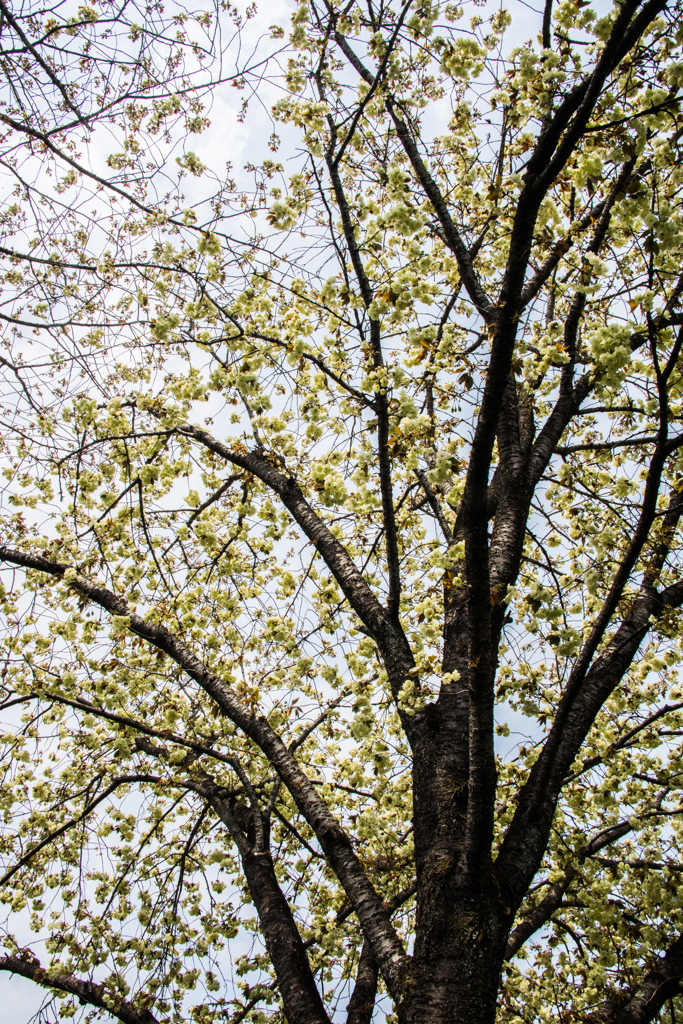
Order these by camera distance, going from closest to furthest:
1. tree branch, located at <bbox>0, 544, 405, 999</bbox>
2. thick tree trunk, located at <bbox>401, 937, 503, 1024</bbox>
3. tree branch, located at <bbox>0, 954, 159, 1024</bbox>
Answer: thick tree trunk, located at <bbox>401, 937, 503, 1024</bbox> → tree branch, located at <bbox>0, 544, 405, 999</bbox> → tree branch, located at <bbox>0, 954, 159, 1024</bbox>

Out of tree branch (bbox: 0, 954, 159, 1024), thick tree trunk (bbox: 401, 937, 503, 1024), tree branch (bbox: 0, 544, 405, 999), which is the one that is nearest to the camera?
thick tree trunk (bbox: 401, 937, 503, 1024)

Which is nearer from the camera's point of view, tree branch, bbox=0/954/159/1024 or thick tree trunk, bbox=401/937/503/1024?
thick tree trunk, bbox=401/937/503/1024

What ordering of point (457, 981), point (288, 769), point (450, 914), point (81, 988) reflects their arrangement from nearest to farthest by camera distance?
point (457, 981)
point (450, 914)
point (288, 769)
point (81, 988)

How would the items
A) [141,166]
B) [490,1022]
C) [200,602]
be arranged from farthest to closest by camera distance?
[200,602], [141,166], [490,1022]

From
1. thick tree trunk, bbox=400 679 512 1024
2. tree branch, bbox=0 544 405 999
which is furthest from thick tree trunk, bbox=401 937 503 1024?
tree branch, bbox=0 544 405 999

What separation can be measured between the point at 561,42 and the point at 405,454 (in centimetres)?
285

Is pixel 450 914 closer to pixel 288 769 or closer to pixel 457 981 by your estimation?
pixel 457 981

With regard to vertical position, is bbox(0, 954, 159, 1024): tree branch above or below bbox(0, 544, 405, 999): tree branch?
below

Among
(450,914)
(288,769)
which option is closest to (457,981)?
(450,914)

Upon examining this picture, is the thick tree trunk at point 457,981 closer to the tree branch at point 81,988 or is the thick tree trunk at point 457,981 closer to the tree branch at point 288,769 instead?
the tree branch at point 288,769

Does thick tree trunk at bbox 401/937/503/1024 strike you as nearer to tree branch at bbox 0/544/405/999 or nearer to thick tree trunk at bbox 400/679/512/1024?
thick tree trunk at bbox 400/679/512/1024

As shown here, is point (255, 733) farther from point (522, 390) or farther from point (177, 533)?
point (522, 390)

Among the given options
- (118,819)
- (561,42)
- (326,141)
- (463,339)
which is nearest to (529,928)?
(463,339)

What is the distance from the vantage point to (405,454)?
4074 mm
